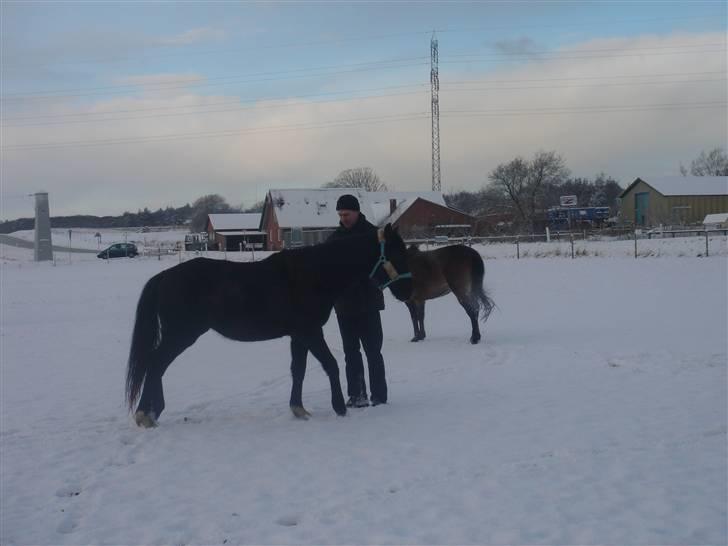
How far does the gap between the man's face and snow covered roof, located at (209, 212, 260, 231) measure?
6251cm

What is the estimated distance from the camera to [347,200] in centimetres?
672

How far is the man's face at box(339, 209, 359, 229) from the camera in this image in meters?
6.70

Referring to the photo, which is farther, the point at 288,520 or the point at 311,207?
the point at 311,207

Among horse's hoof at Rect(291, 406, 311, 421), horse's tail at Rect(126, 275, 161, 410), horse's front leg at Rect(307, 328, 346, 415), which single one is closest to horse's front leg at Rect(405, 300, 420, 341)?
horse's front leg at Rect(307, 328, 346, 415)

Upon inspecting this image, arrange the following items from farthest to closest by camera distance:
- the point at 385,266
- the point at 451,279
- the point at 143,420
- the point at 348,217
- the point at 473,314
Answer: the point at 451,279, the point at 473,314, the point at 348,217, the point at 385,266, the point at 143,420

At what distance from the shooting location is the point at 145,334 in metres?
6.12

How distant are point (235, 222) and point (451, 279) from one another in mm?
60887

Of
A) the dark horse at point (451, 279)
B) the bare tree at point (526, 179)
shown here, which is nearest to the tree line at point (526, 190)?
the bare tree at point (526, 179)

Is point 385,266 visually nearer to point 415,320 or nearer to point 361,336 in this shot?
point 361,336

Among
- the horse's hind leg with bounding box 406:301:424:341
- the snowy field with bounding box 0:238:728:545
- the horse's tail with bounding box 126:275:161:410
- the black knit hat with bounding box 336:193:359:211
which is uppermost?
the black knit hat with bounding box 336:193:359:211

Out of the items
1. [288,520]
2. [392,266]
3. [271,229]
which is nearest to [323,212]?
[271,229]

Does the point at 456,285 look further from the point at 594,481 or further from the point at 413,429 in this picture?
the point at 594,481

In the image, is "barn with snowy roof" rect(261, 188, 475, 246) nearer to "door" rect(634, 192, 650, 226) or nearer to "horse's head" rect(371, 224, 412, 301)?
"door" rect(634, 192, 650, 226)

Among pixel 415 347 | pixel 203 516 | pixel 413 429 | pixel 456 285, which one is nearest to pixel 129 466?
pixel 203 516
